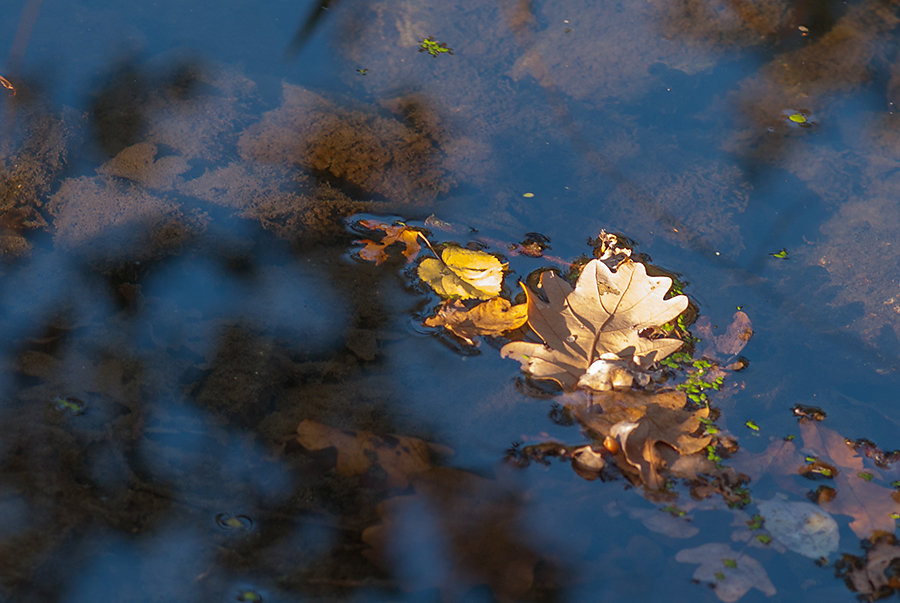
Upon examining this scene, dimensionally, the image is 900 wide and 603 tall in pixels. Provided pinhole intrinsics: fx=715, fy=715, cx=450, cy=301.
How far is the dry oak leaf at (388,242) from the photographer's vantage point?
2.41 metres

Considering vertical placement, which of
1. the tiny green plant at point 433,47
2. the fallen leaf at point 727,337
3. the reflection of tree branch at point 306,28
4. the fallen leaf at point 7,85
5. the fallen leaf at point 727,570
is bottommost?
the fallen leaf at point 727,570

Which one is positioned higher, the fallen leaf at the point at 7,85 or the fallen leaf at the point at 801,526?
the fallen leaf at the point at 7,85

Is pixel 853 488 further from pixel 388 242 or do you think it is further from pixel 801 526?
pixel 388 242

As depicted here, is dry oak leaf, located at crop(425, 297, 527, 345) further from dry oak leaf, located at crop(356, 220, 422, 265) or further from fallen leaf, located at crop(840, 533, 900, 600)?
fallen leaf, located at crop(840, 533, 900, 600)

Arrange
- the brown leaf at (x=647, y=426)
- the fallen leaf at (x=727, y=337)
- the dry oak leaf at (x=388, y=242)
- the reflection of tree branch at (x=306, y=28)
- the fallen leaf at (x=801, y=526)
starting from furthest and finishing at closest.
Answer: the reflection of tree branch at (x=306, y=28), the dry oak leaf at (x=388, y=242), the fallen leaf at (x=727, y=337), the brown leaf at (x=647, y=426), the fallen leaf at (x=801, y=526)

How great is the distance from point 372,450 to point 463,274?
0.70 metres

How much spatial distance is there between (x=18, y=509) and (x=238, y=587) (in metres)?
0.57

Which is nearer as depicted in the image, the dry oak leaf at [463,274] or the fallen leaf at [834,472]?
the fallen leaf at [834,472]

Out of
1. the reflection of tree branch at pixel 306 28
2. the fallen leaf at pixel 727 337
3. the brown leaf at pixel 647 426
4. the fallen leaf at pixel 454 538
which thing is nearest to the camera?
the fallen leaf at pixel 454 538

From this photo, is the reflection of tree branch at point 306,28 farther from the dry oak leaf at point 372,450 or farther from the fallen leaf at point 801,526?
the fallen leaf at point 801,526

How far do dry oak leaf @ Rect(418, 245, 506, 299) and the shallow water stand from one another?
0.07 m

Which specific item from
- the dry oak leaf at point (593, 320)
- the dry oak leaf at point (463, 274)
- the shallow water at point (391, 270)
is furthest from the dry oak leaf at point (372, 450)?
the dry oak leaf at point (463, 274)

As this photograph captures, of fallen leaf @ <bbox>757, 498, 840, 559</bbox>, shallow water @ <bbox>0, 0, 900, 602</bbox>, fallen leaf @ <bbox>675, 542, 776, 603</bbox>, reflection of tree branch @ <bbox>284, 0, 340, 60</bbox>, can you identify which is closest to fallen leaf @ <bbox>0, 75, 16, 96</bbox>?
shallow water @ <bbox>0, 0, 900, 602</bbox>

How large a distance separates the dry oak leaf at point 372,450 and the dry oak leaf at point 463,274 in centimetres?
55
